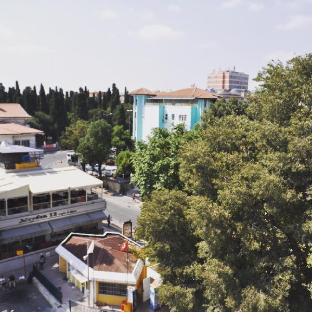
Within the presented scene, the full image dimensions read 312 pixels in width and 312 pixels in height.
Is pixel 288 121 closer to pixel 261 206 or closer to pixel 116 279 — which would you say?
pixel 261 206

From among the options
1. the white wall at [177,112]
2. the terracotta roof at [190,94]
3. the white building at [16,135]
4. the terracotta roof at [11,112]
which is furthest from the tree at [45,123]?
the white wall at [177,112]

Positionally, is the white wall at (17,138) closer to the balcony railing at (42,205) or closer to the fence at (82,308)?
the balcony railing at (42,205)

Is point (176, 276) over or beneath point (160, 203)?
beneath

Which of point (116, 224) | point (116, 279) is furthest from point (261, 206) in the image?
point (116, 224)

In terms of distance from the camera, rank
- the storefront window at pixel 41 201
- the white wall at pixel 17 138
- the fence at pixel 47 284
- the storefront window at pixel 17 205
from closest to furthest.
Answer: the fence at pixel 47 284, the storefront window at pixel 17 205, the storefront window at pixel 41 201, the white wall at pixel 17 138

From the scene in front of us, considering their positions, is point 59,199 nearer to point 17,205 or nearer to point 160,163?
point 17,205

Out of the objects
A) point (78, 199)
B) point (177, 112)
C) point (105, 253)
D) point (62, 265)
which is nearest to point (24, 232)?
point (62, 265)
